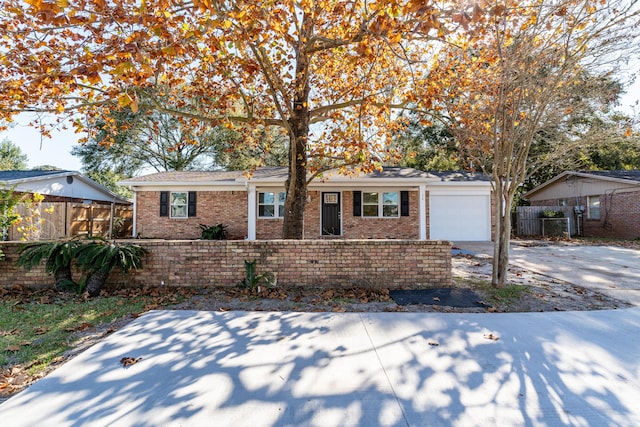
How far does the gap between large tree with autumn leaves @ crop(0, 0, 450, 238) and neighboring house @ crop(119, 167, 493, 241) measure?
373 cm

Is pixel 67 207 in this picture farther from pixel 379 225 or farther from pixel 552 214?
pixel 552 214

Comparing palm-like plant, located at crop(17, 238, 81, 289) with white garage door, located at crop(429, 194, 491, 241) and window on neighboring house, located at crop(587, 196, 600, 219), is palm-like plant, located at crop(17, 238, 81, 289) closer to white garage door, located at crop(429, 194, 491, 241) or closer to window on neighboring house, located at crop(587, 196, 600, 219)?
white garage door, located at crop(429, 194, 491, 241)

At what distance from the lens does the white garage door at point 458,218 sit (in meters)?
13.8

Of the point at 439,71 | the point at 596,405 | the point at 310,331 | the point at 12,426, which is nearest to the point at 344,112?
the point at 439,71

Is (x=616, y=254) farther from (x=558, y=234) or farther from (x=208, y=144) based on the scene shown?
(x=208, y=144)

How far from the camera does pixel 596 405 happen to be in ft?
7.77

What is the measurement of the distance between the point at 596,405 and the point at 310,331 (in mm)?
2559

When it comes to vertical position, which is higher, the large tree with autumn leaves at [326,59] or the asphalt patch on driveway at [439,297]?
the large tree with autumn leaves at [326,59]

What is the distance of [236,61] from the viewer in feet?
19.8

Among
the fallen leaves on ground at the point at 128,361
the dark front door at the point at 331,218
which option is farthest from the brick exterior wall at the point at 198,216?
the fallen leaves on ground at the point at 128,361

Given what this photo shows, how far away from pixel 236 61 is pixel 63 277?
A: 485 centimetres

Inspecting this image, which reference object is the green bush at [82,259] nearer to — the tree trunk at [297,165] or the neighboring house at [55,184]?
the tree trunk at [297,165]

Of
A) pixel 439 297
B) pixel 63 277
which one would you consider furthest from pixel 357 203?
pixel 63 277

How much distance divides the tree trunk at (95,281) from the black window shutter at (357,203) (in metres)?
9.02
